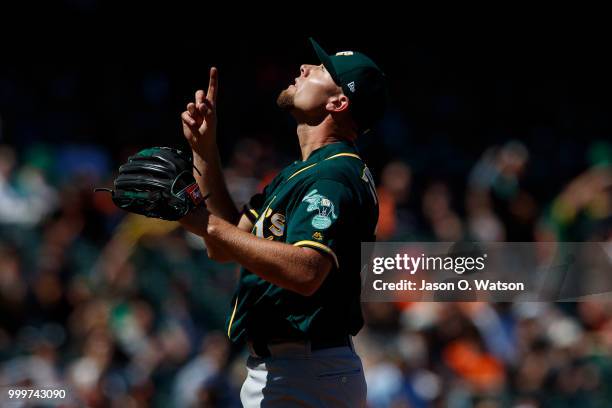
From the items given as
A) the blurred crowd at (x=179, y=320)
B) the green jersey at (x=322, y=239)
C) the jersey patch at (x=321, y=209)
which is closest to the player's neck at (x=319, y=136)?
the green jersey at (x=322, y=239)

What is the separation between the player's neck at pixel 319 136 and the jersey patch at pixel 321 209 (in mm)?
439

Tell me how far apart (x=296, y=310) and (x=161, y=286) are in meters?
4.49

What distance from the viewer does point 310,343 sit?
3025 millimetres

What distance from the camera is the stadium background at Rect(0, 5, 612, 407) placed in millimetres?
6871

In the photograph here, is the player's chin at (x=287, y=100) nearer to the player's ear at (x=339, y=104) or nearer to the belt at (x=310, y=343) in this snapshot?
the player's ear at (x=339, y=104)

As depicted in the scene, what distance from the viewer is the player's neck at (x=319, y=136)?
3357mm

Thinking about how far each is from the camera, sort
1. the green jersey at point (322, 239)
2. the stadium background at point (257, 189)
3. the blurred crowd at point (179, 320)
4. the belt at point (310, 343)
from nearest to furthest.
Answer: the green jersey at point (322, 239)
the belt at point (310, 343)
the blurred crowd at point (179, 320)
the stadium background at point (257, 189)

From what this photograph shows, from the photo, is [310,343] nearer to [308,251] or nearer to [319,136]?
[308,251]

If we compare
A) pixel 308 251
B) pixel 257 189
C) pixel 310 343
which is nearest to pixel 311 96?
pixel 308 251

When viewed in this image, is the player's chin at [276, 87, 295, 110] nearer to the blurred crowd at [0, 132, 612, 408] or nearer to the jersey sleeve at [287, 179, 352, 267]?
the jersey sleeve at [287, 179, 352, 267]

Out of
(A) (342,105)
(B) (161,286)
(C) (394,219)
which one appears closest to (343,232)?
(A) (342,105)

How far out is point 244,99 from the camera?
949 cm

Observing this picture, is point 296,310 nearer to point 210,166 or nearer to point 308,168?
point 308,168

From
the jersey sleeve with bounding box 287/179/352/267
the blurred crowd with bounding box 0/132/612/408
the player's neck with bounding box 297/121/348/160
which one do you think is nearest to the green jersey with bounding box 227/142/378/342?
the jersey sleeve with bounding box 287/179/352/267
